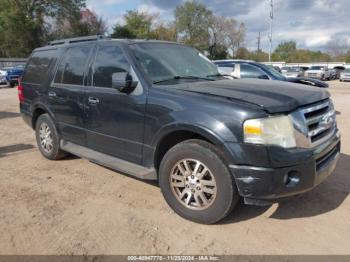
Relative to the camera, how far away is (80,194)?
4602 mm

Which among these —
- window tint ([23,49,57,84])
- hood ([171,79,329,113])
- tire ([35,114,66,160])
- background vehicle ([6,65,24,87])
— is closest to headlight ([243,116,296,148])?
hood ([171,79,329,113])

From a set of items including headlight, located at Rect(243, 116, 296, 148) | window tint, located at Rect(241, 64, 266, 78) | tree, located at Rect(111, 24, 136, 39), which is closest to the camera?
headlight, located at Rect(243, 116, 296, 148)

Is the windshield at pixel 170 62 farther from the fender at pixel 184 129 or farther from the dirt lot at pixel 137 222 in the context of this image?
the dirt lot at pixel 137 222

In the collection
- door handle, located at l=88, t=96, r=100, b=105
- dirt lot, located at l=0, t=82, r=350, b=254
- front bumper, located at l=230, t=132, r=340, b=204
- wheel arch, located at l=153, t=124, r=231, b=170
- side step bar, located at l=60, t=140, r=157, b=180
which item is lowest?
dirt lot, located at l=0, t=82, r=350, b=254

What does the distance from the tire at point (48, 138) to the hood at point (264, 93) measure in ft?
8.58

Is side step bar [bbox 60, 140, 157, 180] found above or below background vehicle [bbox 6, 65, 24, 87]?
below

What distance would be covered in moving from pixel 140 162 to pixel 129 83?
3.05 feet

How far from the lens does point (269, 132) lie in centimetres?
327

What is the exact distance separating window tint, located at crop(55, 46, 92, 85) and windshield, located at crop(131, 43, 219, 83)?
0.95m

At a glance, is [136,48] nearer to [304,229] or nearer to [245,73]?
[304,229]

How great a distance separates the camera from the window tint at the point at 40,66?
230 inches

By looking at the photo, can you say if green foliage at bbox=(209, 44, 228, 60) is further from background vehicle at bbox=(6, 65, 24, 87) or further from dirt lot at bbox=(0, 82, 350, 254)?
dirt lot at bbox=(0, 82, 350, 254)

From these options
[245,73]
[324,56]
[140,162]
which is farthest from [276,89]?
[324,56]

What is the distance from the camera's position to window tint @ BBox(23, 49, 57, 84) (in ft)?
19.2
